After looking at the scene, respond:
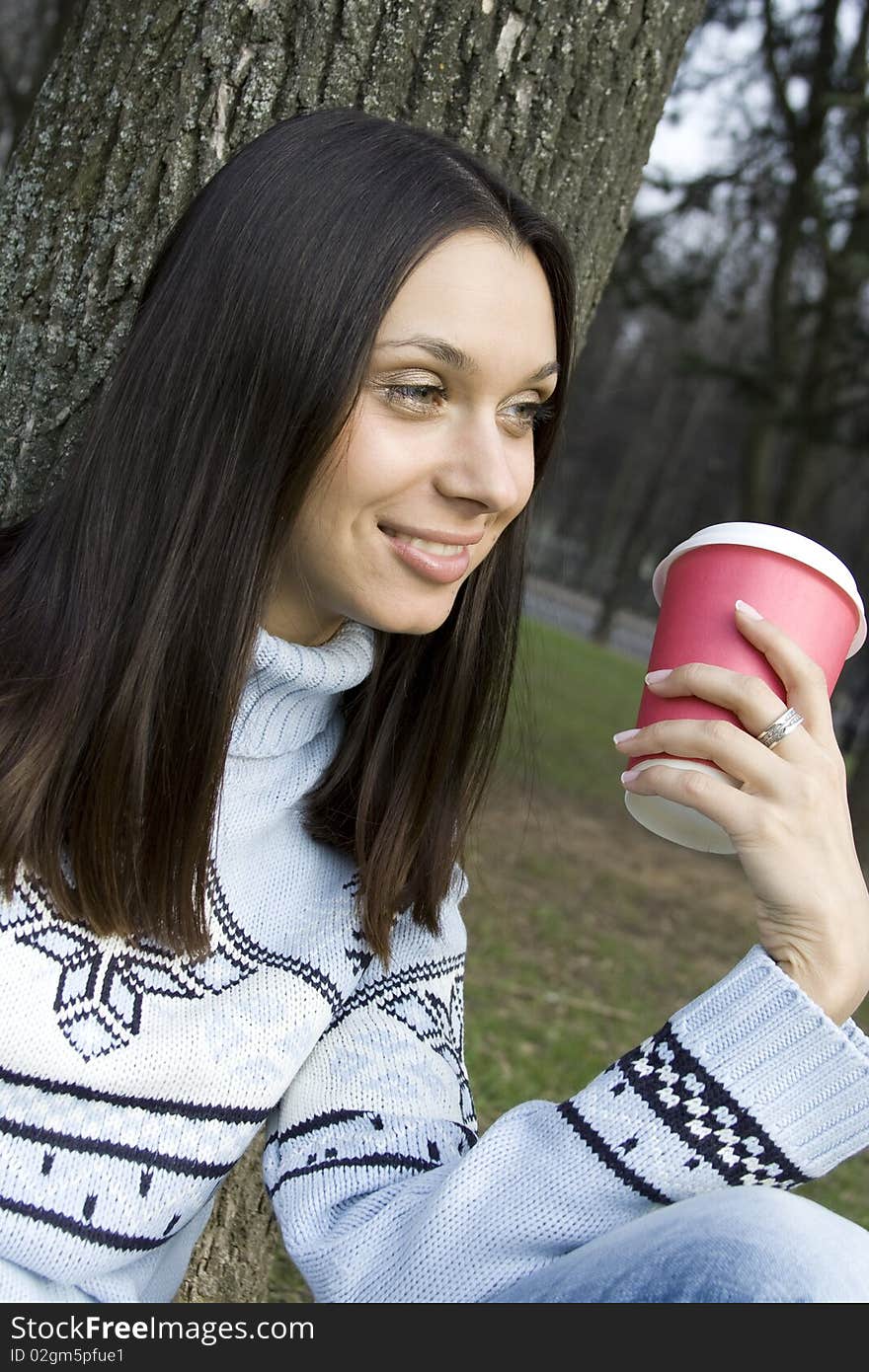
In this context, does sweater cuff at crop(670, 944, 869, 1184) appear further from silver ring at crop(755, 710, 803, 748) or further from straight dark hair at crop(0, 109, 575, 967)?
straight dark hair at crop(0, 109, 575, 967)

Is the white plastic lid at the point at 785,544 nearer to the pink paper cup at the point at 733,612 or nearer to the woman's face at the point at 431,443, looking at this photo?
the pink paper cup at the point at 733,612

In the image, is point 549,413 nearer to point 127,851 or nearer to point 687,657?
point 687,657

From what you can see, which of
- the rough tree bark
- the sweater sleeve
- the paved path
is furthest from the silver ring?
the paved path

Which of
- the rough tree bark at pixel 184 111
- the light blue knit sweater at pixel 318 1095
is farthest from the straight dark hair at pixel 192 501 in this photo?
the rough tree bark at pixel 184 111

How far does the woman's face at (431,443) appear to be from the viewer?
5.81 feet

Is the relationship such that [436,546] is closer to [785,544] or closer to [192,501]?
[192,501]

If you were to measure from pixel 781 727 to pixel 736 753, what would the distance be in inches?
2.7

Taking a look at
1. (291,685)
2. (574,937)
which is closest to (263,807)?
(291,685)

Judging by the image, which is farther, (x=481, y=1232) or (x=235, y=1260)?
(x=235, y=1260)

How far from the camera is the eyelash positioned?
1.78 meters

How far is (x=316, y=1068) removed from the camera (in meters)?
2.03

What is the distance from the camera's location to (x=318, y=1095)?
2002 mm
